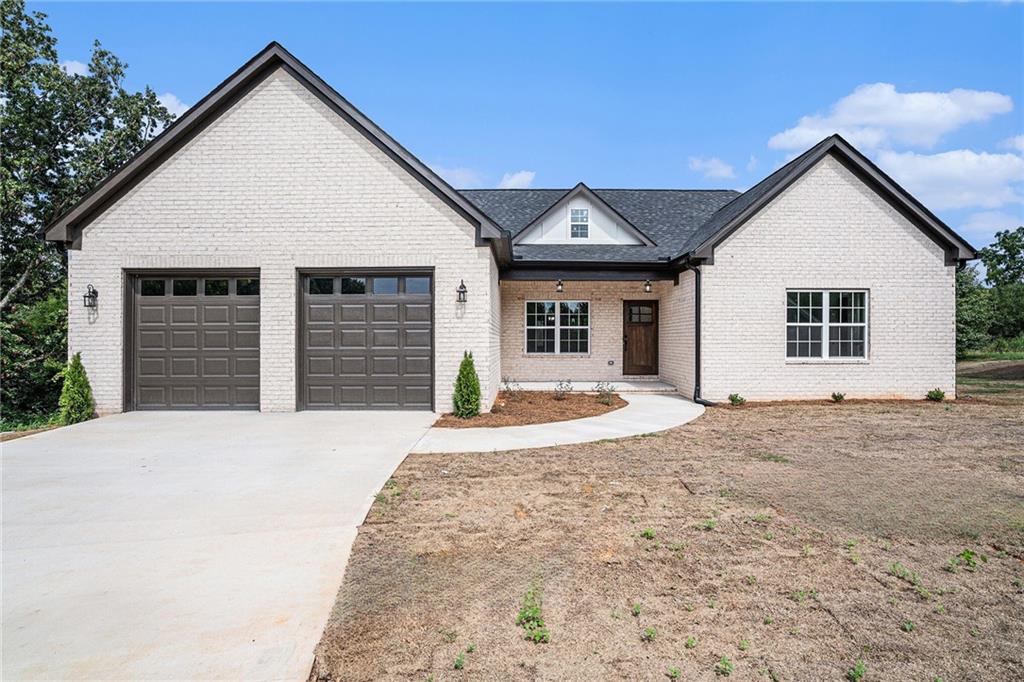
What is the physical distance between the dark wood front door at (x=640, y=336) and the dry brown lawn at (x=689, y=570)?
951cm

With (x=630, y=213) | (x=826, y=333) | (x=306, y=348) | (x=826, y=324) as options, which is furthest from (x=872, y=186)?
(x=306, y=348)

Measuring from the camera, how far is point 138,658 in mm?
2639

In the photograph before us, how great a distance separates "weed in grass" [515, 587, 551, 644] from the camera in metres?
2.81

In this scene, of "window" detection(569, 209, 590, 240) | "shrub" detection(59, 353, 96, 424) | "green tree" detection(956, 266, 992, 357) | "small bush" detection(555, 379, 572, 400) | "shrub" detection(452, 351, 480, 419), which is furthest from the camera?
"green tree" detection(956, 266, 992, 357)

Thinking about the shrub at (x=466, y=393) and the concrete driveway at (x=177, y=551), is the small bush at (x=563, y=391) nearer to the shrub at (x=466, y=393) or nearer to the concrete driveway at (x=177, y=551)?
the shrub at (x=466, y=393)

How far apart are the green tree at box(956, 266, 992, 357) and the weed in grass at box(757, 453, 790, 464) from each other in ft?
86.8

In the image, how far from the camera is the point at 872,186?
12.3m

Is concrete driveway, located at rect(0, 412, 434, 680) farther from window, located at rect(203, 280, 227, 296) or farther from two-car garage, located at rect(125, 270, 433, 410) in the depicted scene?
window, located at rect(203, 280, 227, 296)

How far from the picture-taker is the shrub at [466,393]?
10086 mm

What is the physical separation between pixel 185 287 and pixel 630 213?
13.2 metres

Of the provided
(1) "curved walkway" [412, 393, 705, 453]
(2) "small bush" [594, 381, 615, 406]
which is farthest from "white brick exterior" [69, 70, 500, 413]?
(2) "small bush" [594, 381, 615, 406]

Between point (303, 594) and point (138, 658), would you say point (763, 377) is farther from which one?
point (138, 658)

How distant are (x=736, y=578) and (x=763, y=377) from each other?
998 centimetres

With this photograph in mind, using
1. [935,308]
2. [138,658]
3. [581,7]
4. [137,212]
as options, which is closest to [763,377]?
[935,308]
